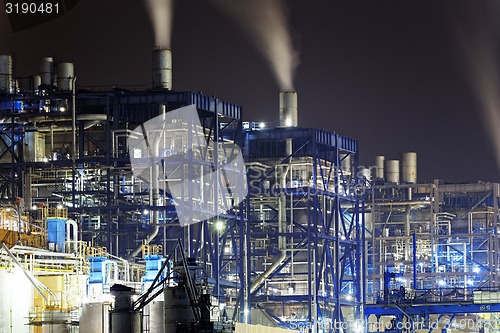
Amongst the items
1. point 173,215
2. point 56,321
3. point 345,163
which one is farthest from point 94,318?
point 345,163

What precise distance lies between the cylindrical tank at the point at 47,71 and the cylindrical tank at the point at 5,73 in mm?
2749

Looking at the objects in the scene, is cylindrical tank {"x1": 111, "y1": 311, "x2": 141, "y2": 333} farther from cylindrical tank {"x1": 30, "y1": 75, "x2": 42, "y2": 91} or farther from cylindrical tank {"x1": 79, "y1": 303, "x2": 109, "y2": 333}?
cylindrical tank {"x1": 30, "y1": 75, "x2": 42, "y2": 91}

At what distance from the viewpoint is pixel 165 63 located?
3851 inches

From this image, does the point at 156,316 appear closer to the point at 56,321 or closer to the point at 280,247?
the point at 56,321

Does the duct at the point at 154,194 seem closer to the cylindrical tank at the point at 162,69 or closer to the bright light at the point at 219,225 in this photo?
the bright light at the point at 219,225

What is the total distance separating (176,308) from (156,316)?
4333 mm

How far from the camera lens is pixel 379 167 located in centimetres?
13588

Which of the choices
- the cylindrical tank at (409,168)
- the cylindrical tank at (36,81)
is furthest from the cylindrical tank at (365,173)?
the cylindrical tank at (36,81)

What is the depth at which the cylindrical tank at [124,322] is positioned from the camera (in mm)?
63125

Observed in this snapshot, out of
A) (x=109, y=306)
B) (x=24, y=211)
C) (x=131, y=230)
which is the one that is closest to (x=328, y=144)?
(x=131, y=230)

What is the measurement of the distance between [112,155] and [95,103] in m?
4.40

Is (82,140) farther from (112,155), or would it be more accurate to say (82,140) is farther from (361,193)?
(361,193)

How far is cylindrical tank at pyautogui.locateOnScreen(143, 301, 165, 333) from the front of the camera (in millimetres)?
65312

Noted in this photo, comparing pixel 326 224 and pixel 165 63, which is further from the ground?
pixel 165 63
